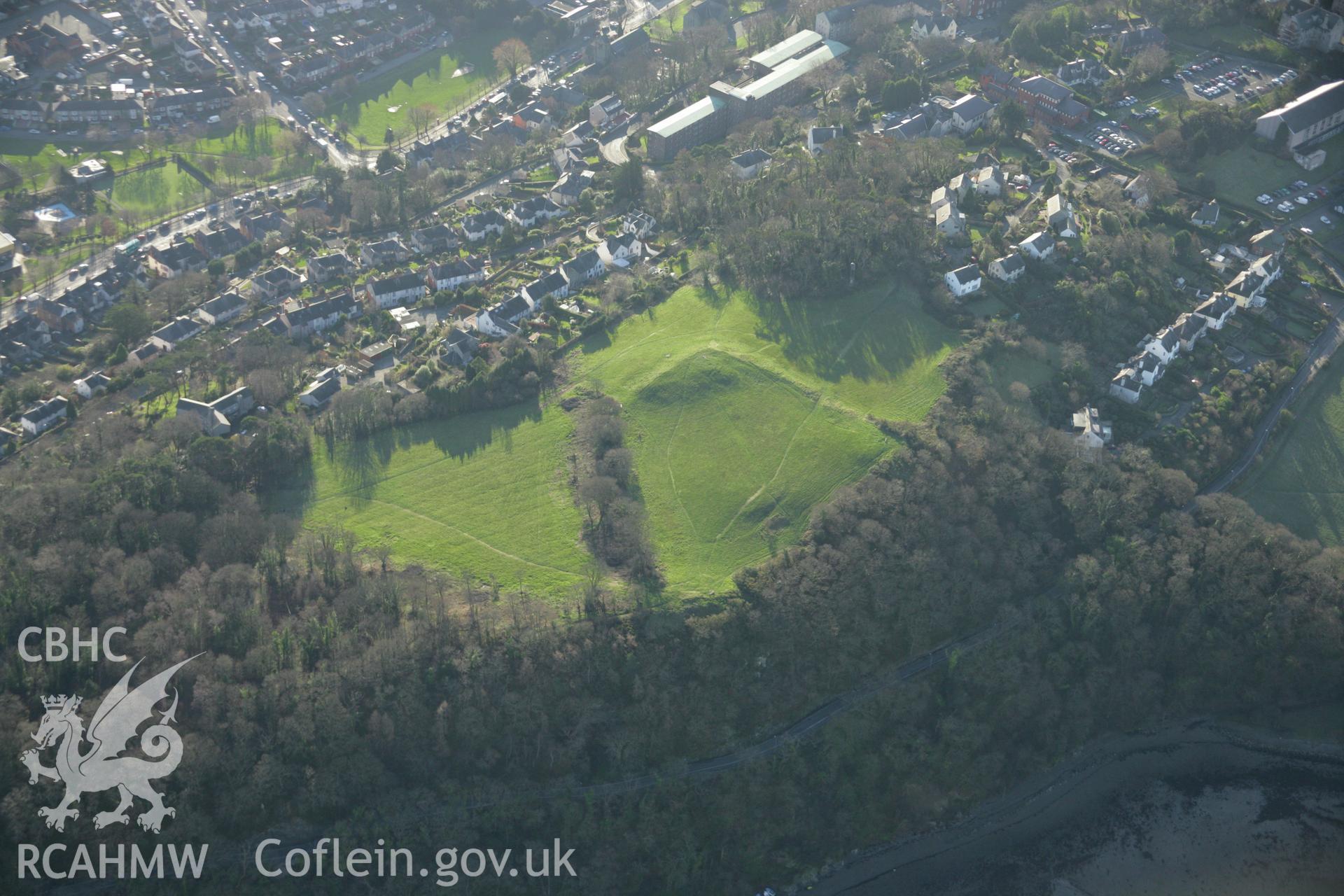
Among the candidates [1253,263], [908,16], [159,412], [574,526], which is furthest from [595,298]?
[908,16]

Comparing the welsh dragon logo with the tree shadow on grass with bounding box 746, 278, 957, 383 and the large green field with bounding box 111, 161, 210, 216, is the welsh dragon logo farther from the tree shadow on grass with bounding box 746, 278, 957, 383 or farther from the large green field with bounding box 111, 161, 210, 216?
the large green field with bounding box 111, 161, 210, 216

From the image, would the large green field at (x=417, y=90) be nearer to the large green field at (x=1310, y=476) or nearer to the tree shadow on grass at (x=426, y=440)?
the tree shadow on grass at (x=426, y=440)

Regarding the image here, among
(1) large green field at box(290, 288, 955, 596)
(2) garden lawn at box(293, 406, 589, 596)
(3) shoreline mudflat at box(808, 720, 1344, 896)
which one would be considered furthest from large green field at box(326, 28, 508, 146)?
(3) shoreline mudflat at box(808, 720, 1344, 896)

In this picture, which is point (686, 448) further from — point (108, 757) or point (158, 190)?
point (158, 190)

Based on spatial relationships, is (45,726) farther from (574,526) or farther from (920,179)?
(920,179)

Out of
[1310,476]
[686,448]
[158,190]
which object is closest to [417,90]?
[158,190]

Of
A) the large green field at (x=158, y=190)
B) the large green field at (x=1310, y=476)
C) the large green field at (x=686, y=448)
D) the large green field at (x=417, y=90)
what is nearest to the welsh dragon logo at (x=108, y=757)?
the large green field at (x=686, y=448)
